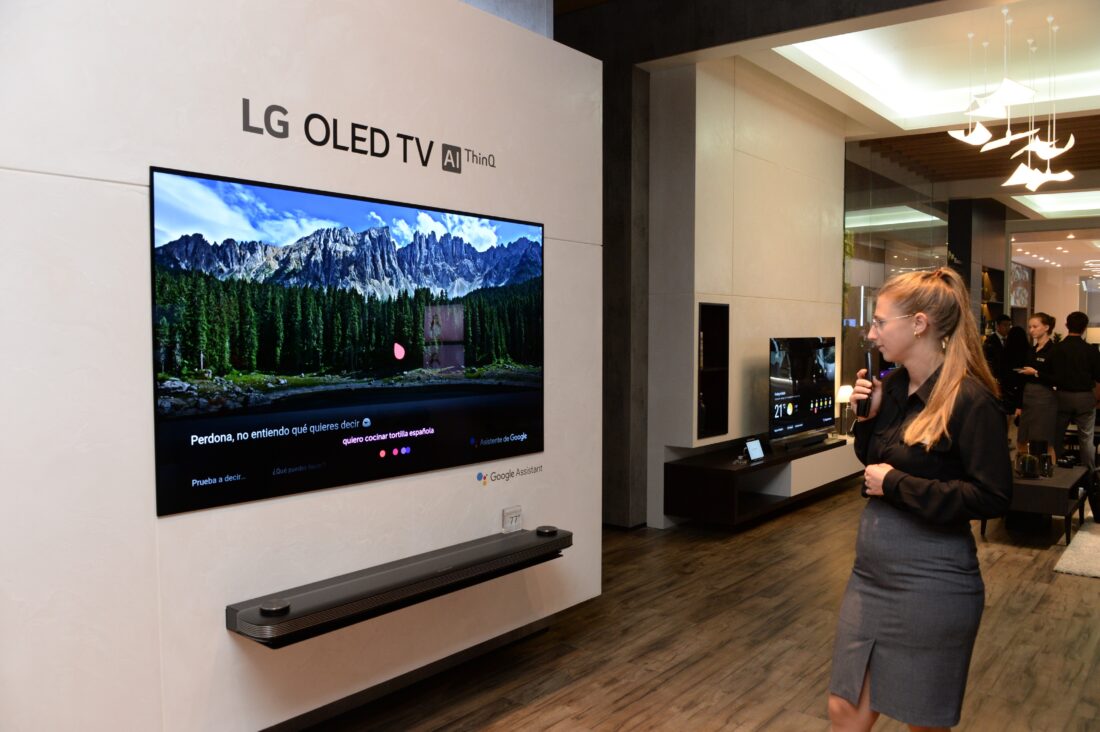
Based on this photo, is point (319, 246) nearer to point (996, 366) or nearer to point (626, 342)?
point (626, 342)

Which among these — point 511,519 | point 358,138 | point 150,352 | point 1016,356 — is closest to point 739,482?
point 511,519

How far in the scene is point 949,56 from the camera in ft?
22.4

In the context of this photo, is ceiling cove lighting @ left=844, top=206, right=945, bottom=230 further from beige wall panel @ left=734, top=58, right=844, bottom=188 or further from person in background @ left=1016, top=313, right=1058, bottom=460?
person in background @ left=1016, top=313, right=1058, bottom=460

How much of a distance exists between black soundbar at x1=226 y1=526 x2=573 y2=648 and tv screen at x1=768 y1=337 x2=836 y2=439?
11.0ft

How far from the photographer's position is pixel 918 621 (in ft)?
6.60

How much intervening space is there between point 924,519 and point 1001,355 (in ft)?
33.3

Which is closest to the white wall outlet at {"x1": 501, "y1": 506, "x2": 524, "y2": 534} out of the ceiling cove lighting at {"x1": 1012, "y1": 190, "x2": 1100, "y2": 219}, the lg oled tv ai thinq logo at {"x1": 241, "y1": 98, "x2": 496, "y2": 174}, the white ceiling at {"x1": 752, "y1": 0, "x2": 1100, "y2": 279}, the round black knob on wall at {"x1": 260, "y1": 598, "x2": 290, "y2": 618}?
the round black knob on wall at {"x1": 260, "y1": 598, "x2": 290, "y2": 618}

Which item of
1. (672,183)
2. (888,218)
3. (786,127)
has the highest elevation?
(786,127)

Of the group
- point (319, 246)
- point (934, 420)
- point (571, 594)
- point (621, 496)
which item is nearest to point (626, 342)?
point (621, 496)

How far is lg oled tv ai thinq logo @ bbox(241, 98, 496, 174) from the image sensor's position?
2613mm

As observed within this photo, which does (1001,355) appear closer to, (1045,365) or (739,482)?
(1045,365)

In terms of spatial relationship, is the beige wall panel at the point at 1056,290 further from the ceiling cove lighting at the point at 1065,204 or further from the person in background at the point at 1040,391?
the person in background at the point at 1040,391

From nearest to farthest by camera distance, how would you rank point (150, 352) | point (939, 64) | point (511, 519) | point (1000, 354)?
point (150, 352) → point (511, 519) → point (939, 64) → point (1000, 354)

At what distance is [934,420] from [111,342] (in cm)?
216
